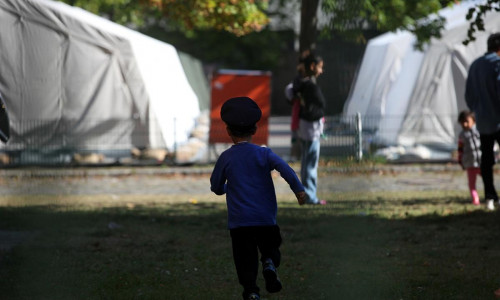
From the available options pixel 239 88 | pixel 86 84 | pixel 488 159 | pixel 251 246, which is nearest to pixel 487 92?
pixel 488 159

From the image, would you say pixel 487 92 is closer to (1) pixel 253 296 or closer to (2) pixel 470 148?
(2) pixel 470 148

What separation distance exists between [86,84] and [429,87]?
7.82 metres

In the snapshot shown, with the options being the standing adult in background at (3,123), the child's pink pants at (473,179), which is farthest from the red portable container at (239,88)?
the standing adult in background at (3,123)

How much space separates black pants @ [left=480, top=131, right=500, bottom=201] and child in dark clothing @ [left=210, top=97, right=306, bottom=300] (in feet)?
15.6

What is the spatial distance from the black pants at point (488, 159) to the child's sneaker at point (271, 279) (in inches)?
189

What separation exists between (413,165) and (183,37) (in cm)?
3273

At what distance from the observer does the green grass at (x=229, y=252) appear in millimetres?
5914

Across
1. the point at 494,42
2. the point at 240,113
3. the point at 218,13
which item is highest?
the point at 218,13

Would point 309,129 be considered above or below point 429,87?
below

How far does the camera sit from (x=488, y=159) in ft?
31.4

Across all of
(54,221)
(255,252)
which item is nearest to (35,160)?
(54,221)

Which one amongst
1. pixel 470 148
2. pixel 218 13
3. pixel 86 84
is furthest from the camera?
pixel 218 13

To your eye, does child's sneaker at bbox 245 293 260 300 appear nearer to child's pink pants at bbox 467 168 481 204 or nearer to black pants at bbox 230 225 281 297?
black pants at bbox 230 225 281 297

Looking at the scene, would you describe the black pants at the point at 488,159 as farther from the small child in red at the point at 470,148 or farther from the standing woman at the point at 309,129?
the standing woman at the point at 309,129
